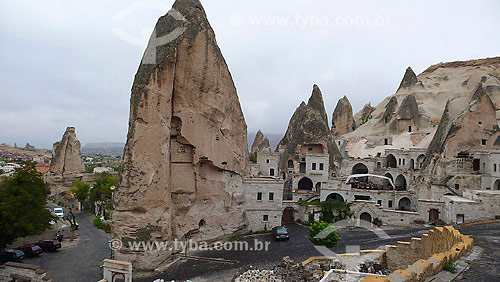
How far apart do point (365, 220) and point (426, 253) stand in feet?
53.6

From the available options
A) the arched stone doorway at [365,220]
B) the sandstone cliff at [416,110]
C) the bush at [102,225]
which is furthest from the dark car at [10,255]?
the sandstone cliff at [416,110]

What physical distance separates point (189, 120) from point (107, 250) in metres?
11.7

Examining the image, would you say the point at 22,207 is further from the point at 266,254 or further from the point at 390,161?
the point at 390,161

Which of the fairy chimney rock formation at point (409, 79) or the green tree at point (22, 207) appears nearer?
the green tree at point (22, 207)

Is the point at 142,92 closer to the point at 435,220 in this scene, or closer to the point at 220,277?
the point at 220,277

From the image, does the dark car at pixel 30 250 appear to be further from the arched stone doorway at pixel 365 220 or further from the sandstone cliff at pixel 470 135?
the sandstone cliff at pixel 470 135

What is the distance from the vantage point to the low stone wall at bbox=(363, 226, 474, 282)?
788cm

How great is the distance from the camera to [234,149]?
1081 inches

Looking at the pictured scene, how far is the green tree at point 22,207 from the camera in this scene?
20.7 m

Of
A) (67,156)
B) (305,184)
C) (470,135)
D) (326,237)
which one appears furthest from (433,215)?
(67,156)

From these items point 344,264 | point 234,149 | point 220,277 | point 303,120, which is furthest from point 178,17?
point 303,120

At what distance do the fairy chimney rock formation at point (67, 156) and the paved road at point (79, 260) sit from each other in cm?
2810

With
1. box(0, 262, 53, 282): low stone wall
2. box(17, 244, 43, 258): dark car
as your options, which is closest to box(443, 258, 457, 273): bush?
box(0, 262, 53, 282): low stone wall

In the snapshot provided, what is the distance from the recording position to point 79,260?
21641 millimetres
